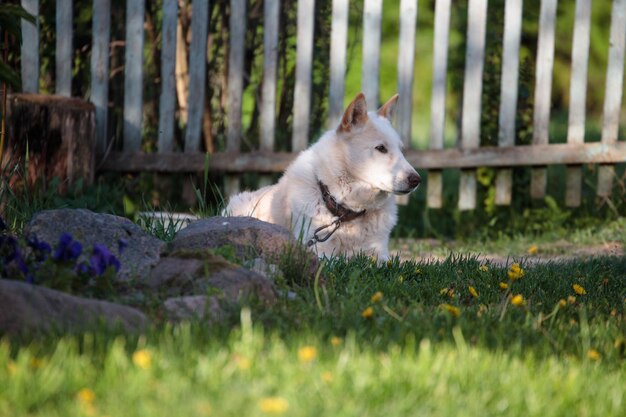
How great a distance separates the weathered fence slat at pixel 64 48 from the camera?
26.2 ft

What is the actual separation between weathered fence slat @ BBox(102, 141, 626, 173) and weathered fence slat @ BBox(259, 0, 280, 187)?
6.4 inches

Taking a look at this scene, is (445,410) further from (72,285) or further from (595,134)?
(595,134)

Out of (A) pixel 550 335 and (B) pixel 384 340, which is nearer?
(B) pixel 384 340

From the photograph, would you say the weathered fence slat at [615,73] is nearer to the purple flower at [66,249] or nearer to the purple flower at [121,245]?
the purple flower at [121,245]

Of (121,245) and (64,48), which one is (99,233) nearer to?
(121,245)

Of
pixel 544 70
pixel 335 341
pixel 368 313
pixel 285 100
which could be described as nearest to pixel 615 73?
pixel 544 70

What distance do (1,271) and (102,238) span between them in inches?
17.8

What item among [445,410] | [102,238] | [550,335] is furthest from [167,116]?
[445,410]

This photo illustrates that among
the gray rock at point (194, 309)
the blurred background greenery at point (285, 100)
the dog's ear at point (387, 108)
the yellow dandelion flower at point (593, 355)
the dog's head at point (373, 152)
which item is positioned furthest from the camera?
the blurred background greenery at point (285, 100)

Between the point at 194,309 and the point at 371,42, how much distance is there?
465 centimetres

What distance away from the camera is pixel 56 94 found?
794 cm

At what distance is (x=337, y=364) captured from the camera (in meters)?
2.82

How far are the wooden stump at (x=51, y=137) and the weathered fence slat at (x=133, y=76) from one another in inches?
21.4

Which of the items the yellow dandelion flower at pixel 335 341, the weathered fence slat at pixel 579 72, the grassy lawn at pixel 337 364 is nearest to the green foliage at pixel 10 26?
the grassy lawn at pixel 337 364
